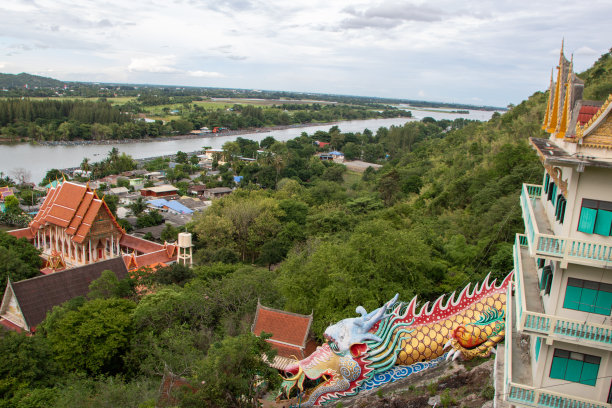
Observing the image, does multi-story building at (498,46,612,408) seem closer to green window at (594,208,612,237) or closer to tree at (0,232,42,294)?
green window at (594,208,612,237)

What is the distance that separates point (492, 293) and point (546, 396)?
4400mm

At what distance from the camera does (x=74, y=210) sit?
2417 cm

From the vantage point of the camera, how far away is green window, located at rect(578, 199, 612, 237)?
5738 mm

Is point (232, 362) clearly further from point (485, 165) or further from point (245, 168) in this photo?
point (245, 168)

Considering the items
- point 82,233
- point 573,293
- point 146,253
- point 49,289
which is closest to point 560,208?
point 573,293

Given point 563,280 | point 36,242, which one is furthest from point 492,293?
point 36,242

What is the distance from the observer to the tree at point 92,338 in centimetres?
1293

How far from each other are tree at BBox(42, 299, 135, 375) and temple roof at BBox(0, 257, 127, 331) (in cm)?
320

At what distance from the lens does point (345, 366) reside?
392 inches

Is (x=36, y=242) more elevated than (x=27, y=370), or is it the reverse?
(x=27, y=370)

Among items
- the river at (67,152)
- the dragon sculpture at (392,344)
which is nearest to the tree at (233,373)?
the dragon sculpture at (392,344)

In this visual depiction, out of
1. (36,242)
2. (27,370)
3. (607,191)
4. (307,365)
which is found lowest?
(36,242)

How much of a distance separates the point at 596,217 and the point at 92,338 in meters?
12.6

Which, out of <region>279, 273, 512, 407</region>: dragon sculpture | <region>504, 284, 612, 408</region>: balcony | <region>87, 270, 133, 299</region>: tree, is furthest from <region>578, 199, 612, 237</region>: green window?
<region>87, 270, 133, 299</region>: tree
